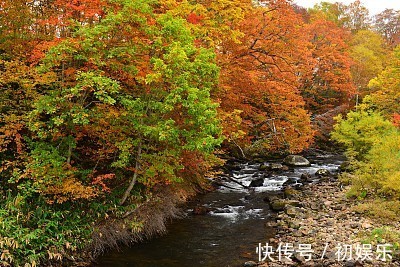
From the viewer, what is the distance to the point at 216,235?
12.0 meters

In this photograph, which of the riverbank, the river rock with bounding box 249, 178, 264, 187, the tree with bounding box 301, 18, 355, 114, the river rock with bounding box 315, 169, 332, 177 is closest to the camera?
the riverbank

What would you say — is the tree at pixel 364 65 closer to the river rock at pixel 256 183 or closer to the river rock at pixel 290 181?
the river rock at pixel 290 181

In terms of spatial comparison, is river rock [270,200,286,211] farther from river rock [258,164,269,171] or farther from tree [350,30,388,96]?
tree [350,30,388,96]

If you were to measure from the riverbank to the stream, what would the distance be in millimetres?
777

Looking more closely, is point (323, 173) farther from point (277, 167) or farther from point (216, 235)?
point (216, 235)

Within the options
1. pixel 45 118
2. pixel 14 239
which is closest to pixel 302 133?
pixel 45 118

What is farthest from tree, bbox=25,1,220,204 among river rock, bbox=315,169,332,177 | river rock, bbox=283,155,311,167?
river rock, bbox=283,155,311,167

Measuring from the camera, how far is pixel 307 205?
49.9 ft

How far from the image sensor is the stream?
999 centimetres

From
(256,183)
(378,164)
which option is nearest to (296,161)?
(256,183)

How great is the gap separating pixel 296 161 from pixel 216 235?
13.4 metres

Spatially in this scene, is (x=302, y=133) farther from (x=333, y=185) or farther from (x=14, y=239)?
(x=14, y=239)

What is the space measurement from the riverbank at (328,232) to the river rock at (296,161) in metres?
6.75

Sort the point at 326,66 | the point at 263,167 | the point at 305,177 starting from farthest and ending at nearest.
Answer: the point at 326,66
the point at 263,167
the point at 305,177
